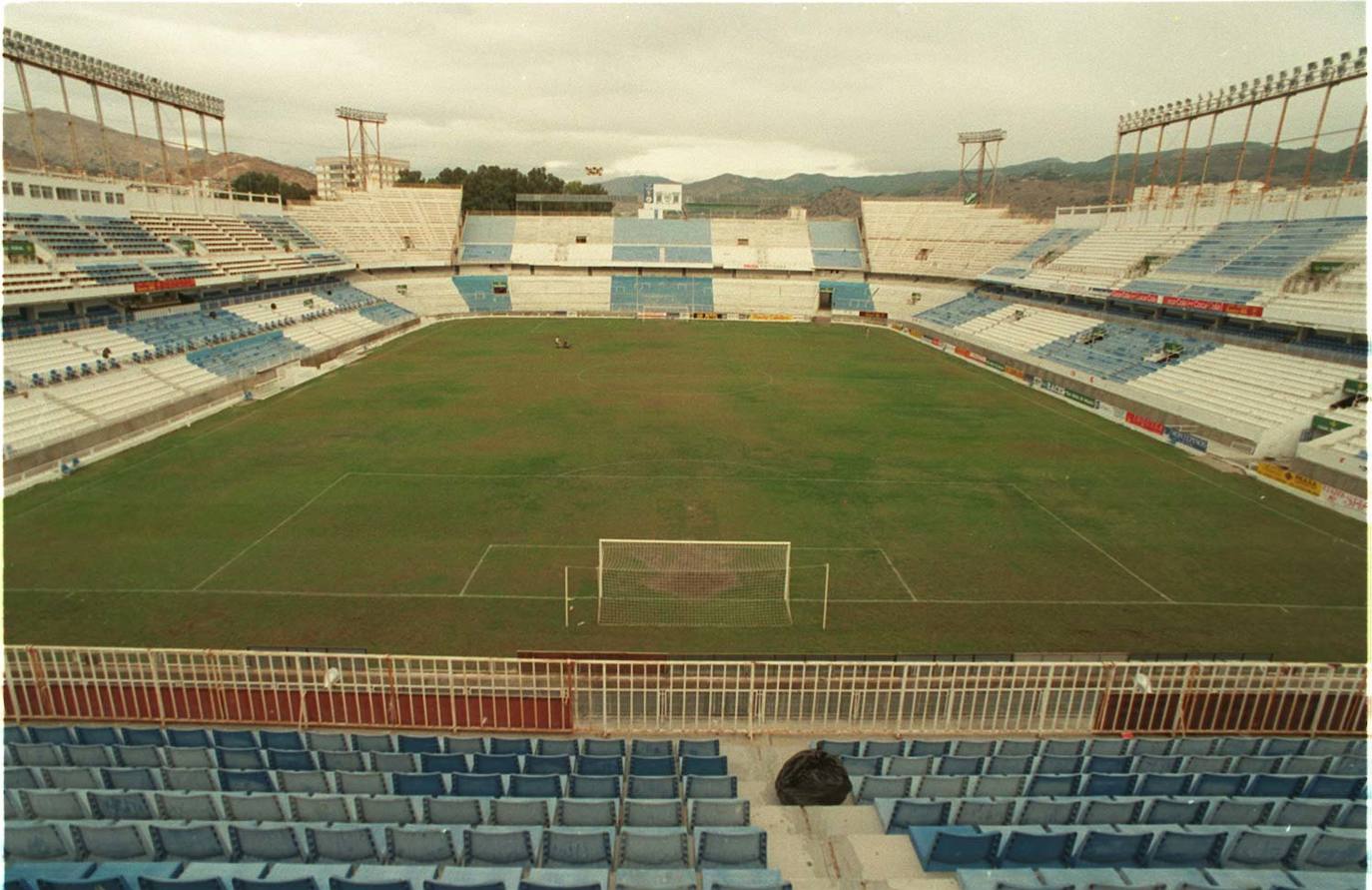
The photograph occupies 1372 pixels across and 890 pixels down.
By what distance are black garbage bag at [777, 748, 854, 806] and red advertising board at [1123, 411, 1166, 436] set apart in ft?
90.5

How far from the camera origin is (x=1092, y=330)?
143ft

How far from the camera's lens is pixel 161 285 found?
37.5 m

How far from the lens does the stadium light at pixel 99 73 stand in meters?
36.4

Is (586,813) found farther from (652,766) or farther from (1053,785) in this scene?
(1053,785)

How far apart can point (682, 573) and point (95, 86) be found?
152ft

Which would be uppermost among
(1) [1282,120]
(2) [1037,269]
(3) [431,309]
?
(1) [1282,120]

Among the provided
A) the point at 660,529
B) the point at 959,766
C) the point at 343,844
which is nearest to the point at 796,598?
the point at 660,529

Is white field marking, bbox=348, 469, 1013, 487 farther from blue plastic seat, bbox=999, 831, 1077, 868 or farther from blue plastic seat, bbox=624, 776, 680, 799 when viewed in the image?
blue plastic seat, bbox=999, 831, 1077, 868

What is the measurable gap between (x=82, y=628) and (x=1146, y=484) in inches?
1103

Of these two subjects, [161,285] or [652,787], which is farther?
[161,285]

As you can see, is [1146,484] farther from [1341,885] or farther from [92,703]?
[92,703]

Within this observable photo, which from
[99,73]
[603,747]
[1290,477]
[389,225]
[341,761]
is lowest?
[1290,477]

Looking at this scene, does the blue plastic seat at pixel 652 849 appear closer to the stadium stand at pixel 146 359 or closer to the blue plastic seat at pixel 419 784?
the blue plastic seat at pixel 419 784

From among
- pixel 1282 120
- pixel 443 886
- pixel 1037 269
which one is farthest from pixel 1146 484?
pixel 1037 269
